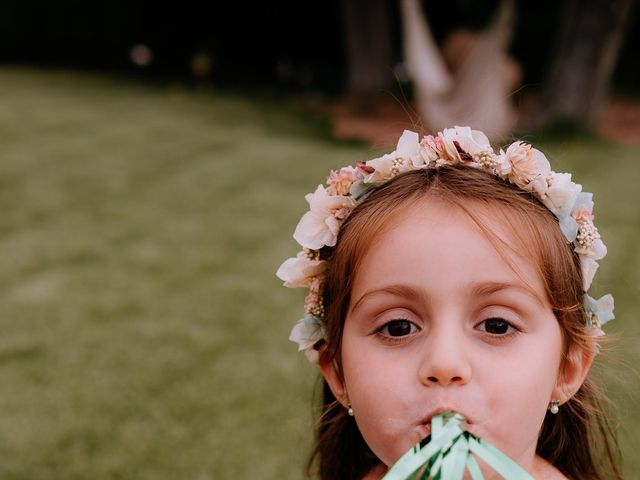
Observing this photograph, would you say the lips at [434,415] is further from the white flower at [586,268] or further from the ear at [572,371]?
the white flower at [586,268]

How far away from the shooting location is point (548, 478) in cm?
184

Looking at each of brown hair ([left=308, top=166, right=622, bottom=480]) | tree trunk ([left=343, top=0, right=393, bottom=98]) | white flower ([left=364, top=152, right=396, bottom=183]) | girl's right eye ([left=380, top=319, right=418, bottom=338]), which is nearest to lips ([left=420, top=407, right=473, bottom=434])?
girl's right eye ([left=380, top=319, right=418, bottom=338])

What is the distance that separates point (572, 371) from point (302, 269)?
2.24 feet

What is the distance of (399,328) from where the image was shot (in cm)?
154

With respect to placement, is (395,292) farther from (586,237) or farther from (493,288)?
(586,237)

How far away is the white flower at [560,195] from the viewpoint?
1715mm

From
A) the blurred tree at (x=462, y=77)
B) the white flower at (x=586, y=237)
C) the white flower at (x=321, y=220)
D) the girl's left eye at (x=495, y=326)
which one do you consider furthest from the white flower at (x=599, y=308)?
the blurred tree at (x=462, y=77)

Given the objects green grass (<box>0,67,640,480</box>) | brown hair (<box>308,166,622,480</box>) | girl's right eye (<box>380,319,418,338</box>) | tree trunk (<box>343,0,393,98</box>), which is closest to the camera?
girl's right eye (<box>380,319,418,338</box>)

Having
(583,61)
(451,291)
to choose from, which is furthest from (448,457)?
(583,61)

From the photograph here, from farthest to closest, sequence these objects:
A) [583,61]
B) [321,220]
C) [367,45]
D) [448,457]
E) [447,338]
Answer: [367,45] < [583,61] < [321,220] < [447,338] < [448,457]

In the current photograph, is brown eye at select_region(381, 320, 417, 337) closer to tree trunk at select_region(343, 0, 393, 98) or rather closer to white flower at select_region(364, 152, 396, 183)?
white flower at select_region(364, 152, 396, 183)

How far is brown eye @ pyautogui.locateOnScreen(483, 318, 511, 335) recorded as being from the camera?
1515 mm

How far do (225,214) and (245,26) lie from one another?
11.3m

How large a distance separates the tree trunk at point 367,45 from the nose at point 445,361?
10421 mm
